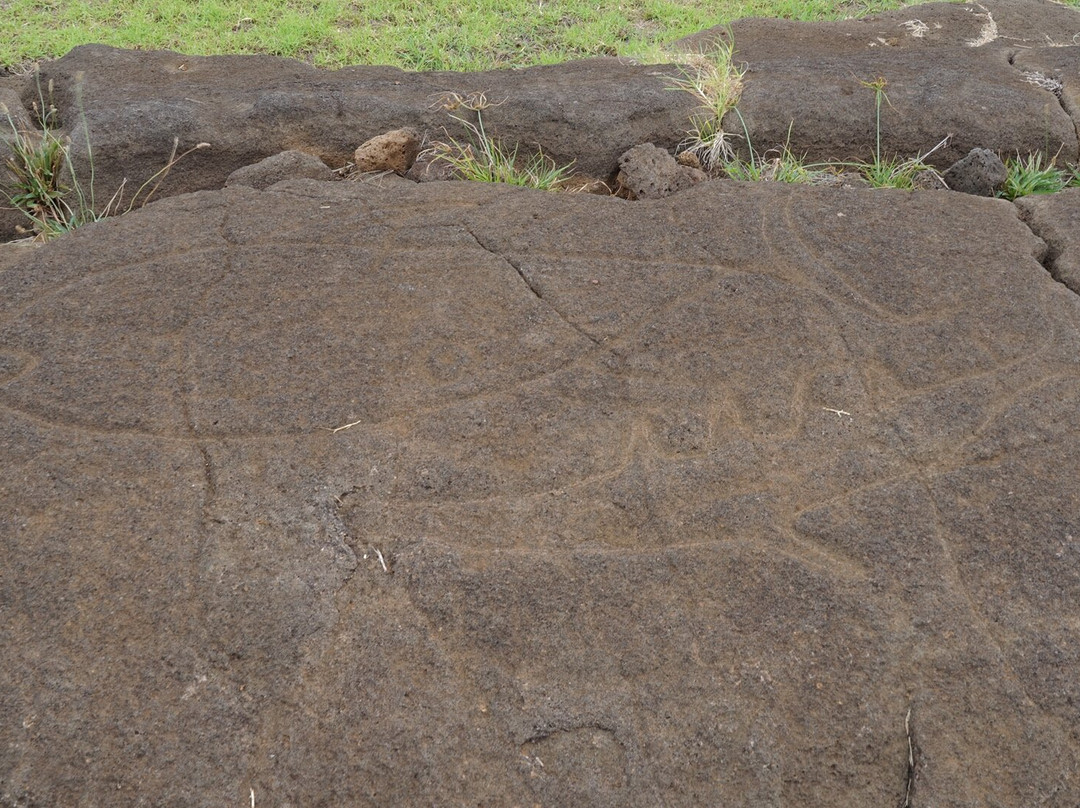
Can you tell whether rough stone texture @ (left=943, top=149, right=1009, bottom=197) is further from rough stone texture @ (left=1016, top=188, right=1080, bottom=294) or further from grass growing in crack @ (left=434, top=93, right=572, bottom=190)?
grass growing in crack @ (left=434, top=93, right=572, bottom=190)

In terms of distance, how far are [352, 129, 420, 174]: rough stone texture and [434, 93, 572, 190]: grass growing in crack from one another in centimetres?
14

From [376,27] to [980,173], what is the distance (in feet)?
11.7

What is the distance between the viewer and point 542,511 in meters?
2.20

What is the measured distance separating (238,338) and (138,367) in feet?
0.87

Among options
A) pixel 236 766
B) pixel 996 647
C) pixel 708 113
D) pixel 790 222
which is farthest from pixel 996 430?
pixel 708 113

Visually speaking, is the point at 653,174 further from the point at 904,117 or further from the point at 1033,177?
the point at 1033,177

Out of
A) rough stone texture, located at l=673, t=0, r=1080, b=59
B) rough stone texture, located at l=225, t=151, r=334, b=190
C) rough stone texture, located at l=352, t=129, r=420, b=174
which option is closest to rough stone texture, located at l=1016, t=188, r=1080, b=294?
rough stone texture, located at l=673, t=0, r=1080, b=59

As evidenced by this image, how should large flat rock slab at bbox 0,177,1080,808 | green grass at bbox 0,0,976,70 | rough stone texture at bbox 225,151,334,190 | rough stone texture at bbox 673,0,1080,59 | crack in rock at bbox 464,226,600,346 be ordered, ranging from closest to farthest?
large flat rock slab at bbox 0,177,1080,808 < crack in rock at bbox 464,226,600,346 < rough stone texture at bbox 225,151,334,190 < rough stone texture at bbox 673,0,1080,59 < green grass at bbox 0,0,976,70

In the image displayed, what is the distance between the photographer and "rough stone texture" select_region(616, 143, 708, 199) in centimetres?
381

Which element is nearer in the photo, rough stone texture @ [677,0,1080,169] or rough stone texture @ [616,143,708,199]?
rough stone texture @ [616,143,708,199]

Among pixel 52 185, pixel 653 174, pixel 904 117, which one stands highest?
pixel 904 117

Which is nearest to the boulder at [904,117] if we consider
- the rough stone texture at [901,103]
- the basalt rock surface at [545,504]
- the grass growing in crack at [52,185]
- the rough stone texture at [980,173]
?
the rough stone texture at [901,103]

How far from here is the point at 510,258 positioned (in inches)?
114

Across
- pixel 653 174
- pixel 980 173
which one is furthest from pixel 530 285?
pixel 980 173
